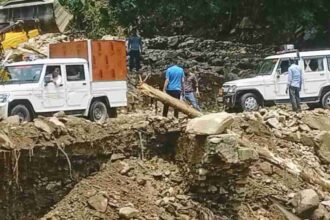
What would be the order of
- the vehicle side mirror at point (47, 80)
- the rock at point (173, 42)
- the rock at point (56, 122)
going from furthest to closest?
the rock at point (173, 42), the vehicle side mirror at point (47, 80), the rock at point (56, 122)

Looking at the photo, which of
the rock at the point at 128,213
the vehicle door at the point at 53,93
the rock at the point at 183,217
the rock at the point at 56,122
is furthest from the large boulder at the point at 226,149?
the vehicle door at the point at 53,93

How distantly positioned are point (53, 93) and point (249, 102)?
6.46 metres

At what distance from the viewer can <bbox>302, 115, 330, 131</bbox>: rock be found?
18266 mm

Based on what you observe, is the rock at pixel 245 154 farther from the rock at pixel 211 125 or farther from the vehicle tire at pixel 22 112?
the vehicle tire at pixel 22 112

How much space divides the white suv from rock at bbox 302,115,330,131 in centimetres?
244

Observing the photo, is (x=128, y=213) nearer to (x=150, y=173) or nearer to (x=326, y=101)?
(x=150, y=173)

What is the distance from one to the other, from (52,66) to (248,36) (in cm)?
1646

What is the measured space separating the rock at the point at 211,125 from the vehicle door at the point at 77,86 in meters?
4.02

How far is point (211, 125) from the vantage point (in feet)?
46.7

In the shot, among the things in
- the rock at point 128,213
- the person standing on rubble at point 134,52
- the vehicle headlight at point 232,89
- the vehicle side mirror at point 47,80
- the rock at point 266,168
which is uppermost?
the person standing on rubble at point 134,52

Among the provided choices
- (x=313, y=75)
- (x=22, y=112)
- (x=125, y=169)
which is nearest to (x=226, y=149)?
(x=125, y=169)

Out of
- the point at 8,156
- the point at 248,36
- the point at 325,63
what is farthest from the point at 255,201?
the point at 248,36

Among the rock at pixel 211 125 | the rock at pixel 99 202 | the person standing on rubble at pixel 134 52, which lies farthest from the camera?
the person standing on rubble at pixel 134 52

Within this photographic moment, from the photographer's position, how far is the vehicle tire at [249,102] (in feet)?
68.2
